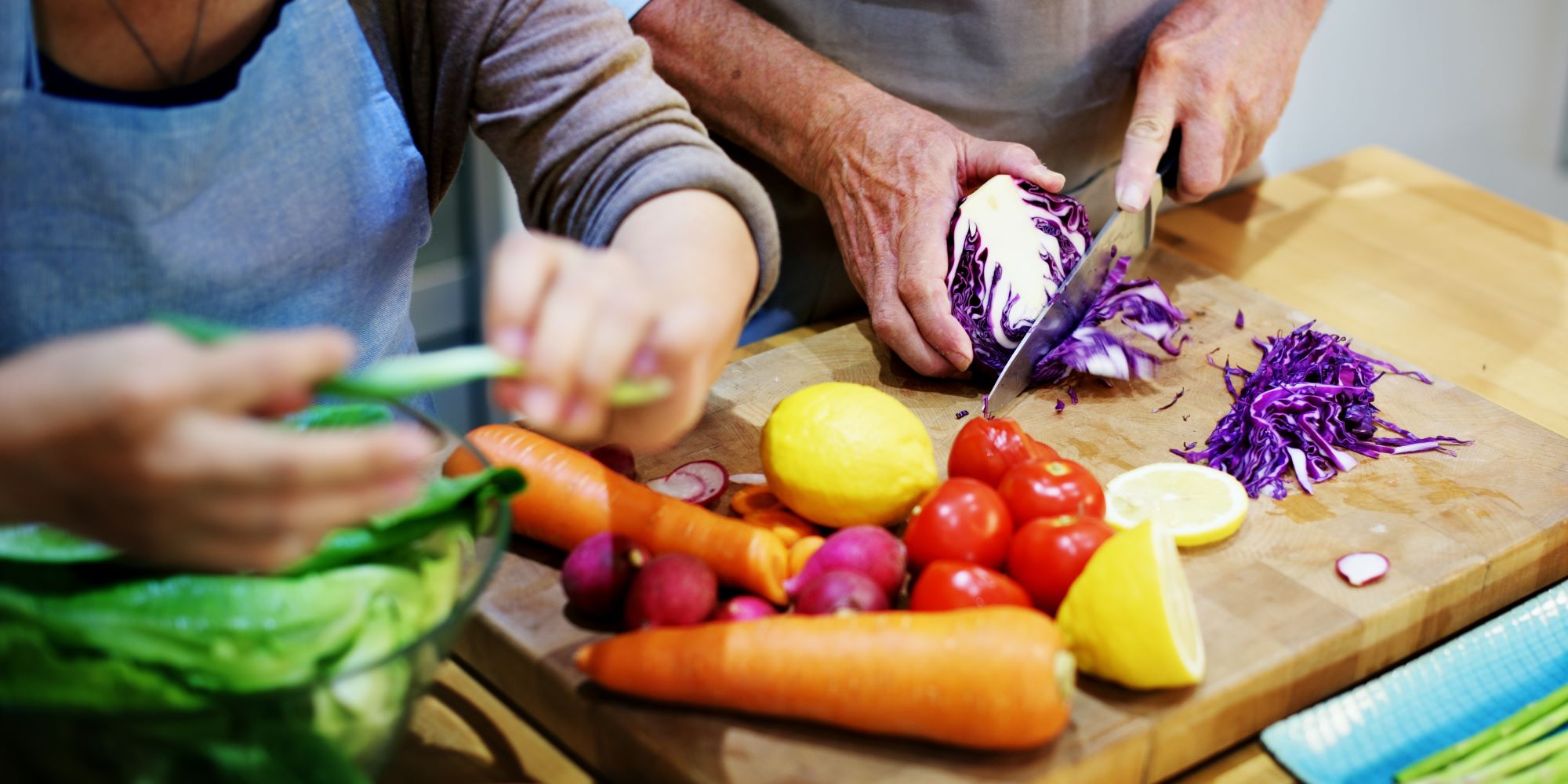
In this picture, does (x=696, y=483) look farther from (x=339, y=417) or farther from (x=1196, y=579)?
(x=1196, y=579)

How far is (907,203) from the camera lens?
6.12 ft

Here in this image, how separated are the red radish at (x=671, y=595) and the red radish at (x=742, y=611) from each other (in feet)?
0.04

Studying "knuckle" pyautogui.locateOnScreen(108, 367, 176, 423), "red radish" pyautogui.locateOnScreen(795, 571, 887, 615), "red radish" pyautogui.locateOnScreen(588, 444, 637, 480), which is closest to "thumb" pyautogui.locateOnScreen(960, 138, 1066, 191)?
"red radish" pyautogui.locateOnScreen(588, 444, 637, 480)

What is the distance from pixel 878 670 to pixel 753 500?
0.40m

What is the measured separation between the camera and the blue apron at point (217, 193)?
3.96 ft

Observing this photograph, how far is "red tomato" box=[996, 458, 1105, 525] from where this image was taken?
1335 mm

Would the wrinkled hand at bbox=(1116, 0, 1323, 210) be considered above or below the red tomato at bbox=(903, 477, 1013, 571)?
above

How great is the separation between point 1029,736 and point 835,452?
38 centimetres

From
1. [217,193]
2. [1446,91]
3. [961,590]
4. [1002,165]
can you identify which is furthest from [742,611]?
[1446,91]

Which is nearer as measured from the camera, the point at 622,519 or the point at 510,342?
the point at 510,342

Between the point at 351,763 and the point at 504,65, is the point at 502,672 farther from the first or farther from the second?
the point at 504,65

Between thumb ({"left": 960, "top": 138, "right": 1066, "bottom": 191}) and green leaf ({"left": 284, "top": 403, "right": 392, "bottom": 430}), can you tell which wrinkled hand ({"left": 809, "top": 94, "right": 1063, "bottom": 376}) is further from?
green leaf ({"left": 284, "top": 403, "right": 392, "bottom": 430})

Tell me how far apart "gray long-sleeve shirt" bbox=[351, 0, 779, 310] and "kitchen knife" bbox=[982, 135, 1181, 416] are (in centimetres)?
48

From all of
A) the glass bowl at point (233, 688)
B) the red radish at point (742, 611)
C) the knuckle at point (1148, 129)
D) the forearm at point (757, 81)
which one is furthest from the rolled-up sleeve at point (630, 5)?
the glass bowl at point (233, 688)
